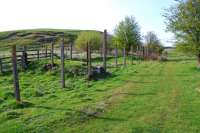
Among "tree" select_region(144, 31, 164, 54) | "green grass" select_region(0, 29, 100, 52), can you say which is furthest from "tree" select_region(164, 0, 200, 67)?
"tree" select_region(144, 31, 164, 54)

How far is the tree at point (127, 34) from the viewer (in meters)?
80.7

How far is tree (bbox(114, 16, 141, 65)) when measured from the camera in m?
80.7

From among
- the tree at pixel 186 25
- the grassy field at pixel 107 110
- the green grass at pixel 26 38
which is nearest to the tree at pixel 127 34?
the green grass at pixel 26 38

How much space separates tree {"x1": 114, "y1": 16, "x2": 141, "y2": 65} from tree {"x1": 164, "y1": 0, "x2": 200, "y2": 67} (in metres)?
39.6

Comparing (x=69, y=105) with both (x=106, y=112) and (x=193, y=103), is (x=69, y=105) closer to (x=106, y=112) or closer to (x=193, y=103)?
(x=106, y=112)

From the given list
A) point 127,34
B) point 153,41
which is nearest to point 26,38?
point 127,34

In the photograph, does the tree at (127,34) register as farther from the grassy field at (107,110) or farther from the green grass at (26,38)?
the grassy field at (107,110)

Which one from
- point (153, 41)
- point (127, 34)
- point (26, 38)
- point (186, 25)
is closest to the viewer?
point (26, 38)

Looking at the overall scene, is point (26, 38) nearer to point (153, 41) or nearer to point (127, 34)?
point (127, 34)

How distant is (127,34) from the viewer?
267 ft

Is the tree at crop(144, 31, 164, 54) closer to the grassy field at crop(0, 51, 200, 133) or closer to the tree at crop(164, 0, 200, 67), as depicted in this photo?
the tree at crop(164, 0, 200, 67)

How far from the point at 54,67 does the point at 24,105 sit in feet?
48.3

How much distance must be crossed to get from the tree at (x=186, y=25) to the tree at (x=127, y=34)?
39.6 meters

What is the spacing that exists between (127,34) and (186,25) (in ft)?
141
